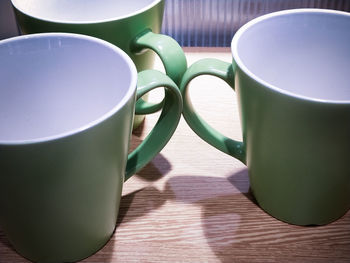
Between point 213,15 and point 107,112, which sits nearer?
point 107,112

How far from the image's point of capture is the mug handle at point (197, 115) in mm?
349

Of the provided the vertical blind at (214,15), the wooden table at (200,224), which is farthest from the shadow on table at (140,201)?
the vertical blind at (214,15)

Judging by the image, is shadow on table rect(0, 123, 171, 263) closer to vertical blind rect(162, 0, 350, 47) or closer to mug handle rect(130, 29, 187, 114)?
mug handle rect(130, 29, 187, 114)

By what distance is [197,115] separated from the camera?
1.25 feet

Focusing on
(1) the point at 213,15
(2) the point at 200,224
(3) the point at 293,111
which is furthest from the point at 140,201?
(1) the point at 213,15

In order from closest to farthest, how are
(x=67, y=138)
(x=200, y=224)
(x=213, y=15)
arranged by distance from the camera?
(x=67, y=138)
(x=200, y=224)
(x=213, y=15)

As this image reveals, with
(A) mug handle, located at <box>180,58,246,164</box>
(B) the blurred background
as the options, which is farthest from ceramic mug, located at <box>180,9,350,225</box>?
(B) the blurred background

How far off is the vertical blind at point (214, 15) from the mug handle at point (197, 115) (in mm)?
254

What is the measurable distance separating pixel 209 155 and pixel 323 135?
6.1 inches

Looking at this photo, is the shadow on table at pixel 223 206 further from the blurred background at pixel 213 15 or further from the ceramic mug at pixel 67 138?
the blurred background at pixel 213 15

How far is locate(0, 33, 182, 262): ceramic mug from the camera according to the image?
0.27m

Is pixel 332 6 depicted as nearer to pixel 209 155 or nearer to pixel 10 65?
pixel 209 155

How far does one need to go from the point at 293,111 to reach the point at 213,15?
34cm

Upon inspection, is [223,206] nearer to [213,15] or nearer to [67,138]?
[67,138]
